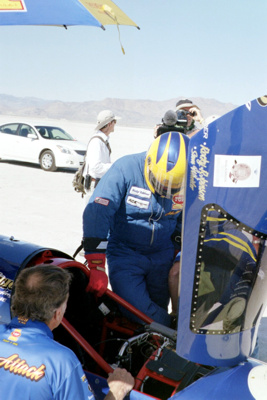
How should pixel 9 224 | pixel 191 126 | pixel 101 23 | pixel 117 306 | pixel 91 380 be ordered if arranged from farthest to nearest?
pixel 9 224 < pixel 191 126 < pixel 117 306 < pixel 101 23 < pixel 91 380

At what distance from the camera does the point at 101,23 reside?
3223 millimetres

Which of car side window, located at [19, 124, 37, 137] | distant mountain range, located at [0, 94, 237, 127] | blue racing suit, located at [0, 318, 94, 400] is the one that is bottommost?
blue racing suit, located at [0, 318, 94, 400]

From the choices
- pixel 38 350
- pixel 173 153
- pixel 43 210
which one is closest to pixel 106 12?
pixel 173 153

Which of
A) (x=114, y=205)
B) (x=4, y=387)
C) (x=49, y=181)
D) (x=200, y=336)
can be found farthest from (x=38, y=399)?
(x=49, y=181)

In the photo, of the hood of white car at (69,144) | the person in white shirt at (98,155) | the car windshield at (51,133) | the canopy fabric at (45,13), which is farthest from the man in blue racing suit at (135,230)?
the car windshield at (51,133)

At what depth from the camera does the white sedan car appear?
14.1 m

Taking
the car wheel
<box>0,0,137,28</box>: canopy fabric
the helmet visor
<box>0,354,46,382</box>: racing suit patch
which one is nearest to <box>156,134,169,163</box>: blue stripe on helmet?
the helmet visor

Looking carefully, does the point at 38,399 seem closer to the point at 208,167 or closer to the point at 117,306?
the point at 208,167

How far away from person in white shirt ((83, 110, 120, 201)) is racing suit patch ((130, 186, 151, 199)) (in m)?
2.43

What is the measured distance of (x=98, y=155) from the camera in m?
5.96

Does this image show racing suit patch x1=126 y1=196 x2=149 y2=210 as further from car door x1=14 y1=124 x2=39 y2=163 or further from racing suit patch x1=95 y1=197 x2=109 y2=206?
car door x1=14 y1=124 x2=39 y2=163

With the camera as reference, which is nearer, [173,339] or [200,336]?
[200,336]

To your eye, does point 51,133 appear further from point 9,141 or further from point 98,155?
point 98,155

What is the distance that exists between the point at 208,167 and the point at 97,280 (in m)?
1.57
